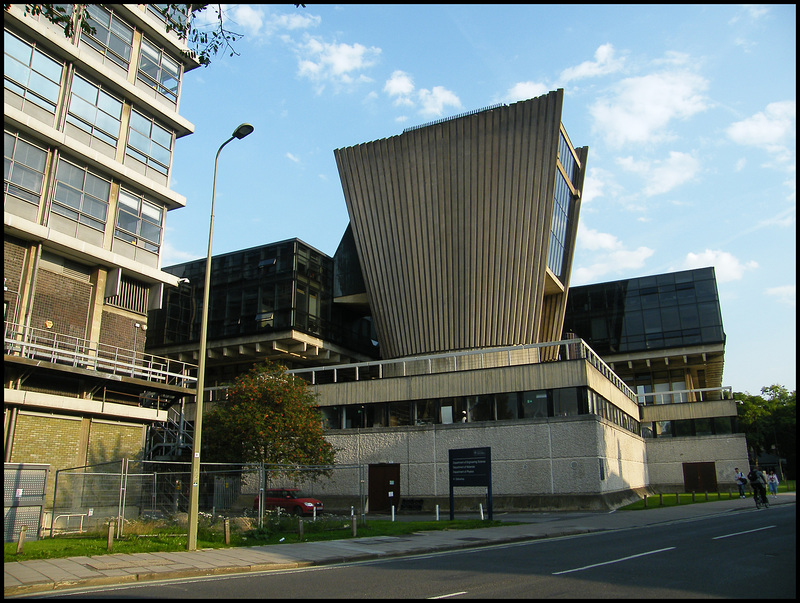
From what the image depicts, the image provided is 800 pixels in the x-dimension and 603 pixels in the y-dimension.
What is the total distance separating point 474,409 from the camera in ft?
104

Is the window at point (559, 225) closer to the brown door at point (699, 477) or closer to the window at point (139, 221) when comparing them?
the brown door at point (699, 477)

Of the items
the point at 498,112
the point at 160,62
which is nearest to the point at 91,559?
the point at 160,62

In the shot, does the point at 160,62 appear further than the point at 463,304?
No

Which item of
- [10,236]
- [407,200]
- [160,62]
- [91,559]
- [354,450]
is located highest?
[160,62]

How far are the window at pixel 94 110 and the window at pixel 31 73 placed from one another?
81 cm

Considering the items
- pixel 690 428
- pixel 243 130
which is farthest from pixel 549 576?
pixel 690 428

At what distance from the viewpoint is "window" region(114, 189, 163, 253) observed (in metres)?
28.6

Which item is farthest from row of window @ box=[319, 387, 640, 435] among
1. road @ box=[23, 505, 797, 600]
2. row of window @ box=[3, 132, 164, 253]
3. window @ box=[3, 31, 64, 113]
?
window @ box=[3, 31, 64, 113]

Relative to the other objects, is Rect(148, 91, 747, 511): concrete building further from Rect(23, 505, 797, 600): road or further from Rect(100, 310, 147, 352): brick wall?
Rect(23, 505, 797, 600): road

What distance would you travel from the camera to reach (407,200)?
137ft

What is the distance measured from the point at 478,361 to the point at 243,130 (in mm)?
25540

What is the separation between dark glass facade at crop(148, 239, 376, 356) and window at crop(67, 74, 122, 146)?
16.9m

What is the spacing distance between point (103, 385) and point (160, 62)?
1661 centimetres

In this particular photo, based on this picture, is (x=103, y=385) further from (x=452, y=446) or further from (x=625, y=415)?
(x=625, y=415)
